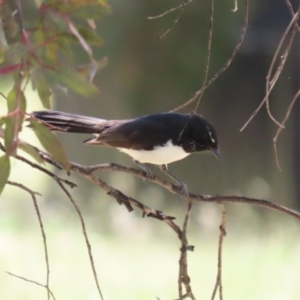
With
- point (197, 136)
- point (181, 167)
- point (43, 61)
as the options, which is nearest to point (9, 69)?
point (43, 61)

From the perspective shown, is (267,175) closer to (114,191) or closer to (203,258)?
(203,258)

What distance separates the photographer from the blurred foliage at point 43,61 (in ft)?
2.32

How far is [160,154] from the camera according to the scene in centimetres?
228

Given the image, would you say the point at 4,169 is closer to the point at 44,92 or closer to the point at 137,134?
the point at 44,92

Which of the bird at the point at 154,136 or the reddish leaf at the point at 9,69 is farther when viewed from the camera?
the bird at the point at 154,136

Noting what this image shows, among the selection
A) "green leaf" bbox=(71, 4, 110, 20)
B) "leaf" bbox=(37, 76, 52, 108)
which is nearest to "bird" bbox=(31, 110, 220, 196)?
"leaf" bbox=(37, 76, 52, 108)

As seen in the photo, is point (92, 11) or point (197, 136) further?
point (197, 136)

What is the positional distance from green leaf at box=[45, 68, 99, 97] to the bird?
1417mm

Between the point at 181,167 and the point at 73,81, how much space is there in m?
3.99

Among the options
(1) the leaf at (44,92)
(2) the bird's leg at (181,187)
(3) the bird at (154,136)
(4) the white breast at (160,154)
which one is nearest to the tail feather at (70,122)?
(3) the bird at (154,136)

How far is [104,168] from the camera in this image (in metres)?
1.22

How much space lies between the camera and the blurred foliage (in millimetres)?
708

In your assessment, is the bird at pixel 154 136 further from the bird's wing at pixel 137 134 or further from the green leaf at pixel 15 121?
the green leaf at pixel 15 121

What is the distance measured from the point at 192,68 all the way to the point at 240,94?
1.37 feet
